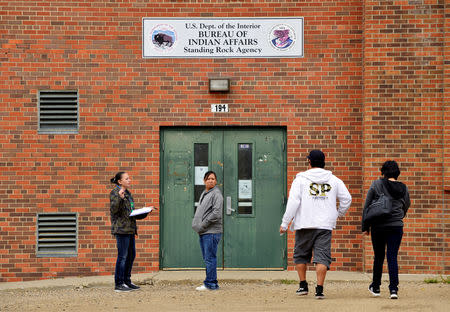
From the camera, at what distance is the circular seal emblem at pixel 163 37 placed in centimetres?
1087

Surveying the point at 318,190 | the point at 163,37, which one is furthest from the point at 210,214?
the point at 163,37

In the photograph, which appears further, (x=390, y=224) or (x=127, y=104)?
(x=127, y=104)

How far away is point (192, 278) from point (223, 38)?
392 centimetres

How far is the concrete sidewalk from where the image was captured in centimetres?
995

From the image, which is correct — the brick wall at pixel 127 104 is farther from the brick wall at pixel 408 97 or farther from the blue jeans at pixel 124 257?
the blue jeans at pixel 124 257

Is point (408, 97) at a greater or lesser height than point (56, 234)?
greater

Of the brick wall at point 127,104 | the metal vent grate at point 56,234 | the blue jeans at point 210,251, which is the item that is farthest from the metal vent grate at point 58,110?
the blue jeans at point 210,251

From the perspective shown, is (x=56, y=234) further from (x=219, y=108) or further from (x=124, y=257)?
(x=219, y=108)

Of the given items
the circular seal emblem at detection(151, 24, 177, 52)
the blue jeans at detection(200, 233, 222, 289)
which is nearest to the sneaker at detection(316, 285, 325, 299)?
the blue jeans at detection(200, 233, 222, 289)

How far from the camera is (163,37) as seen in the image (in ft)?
35.7

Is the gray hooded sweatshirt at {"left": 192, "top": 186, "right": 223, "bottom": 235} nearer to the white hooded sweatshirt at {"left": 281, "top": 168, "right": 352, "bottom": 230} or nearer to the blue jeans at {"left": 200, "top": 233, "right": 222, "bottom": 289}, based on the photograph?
the blue jeans at {"left": 200, "top": 233, "right": 222, "bottom": 289}

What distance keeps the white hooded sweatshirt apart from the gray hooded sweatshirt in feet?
3.91

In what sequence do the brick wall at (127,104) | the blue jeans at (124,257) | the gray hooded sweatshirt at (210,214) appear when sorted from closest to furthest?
the gray hooded sweatshirt at (210,214) < the blue jeans at (124,257) < the brick wall at (127,104)

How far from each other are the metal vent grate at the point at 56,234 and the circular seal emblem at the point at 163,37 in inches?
122
